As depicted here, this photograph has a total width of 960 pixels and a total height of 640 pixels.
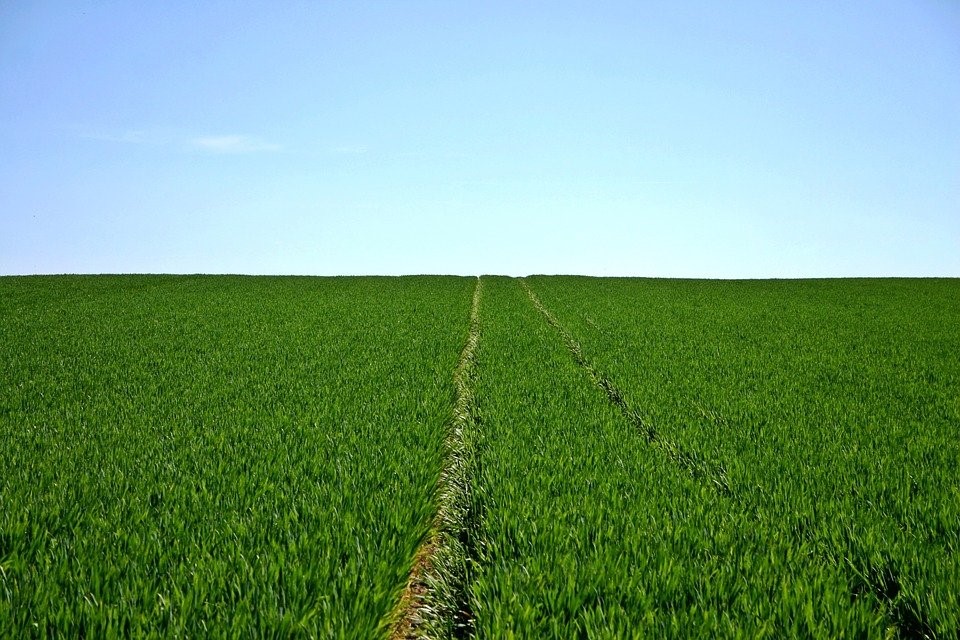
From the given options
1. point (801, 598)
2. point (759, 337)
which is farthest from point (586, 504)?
point (759, 337)

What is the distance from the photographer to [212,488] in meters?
3.98

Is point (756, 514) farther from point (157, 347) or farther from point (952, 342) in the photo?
point (952, 342)

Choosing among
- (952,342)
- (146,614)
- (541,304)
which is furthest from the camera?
(541,304)

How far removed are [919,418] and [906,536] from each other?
399 centimetres

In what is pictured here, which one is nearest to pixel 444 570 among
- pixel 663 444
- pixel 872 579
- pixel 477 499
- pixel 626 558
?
pixel 477 499

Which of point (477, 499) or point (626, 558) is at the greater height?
point (626, 558)

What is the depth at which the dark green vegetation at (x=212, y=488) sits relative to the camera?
2611mm

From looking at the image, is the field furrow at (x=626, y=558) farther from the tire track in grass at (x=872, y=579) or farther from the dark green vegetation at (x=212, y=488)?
the dark green vegetation at (x=212, y=488)

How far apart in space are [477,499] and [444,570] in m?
0.89

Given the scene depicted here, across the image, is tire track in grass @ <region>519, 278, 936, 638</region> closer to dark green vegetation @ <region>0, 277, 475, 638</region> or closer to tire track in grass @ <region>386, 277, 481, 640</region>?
tire track in grass @ <region>386, 277, 481, 640</region>

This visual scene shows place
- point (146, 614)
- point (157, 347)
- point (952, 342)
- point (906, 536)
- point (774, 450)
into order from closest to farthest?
point (146, 614) → point (906, 536) → point (774, 450) → point (157, 347) → point (952, 342)

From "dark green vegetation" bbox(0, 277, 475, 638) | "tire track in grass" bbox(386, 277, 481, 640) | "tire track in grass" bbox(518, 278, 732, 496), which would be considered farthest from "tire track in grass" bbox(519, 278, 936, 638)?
"dark green vegetation" bbox(0, 277, 475, 638)

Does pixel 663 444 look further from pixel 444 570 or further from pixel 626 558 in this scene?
pixel 444 570

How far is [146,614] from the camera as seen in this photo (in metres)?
2.50
